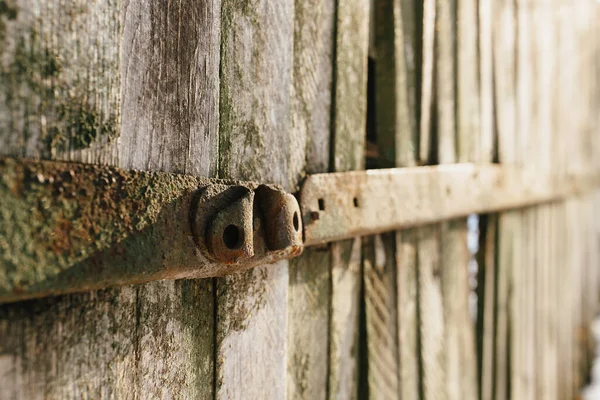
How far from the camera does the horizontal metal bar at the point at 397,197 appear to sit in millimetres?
799

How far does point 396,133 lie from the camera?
107 centimetres

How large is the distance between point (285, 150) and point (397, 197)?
1.06 ft

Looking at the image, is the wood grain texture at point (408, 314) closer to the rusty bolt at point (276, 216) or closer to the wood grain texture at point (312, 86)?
the wood grain texture at point (312, 86)

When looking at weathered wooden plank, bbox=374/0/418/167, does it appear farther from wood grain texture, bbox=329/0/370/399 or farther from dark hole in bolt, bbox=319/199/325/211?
dark hole in bolt, bbox=319/199/325/211

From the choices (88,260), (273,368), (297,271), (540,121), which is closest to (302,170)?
(297,271)

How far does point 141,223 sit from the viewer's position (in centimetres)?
49

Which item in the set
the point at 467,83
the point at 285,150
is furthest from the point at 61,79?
the point at 467,83

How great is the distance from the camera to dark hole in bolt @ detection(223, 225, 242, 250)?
564mm

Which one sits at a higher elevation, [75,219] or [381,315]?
[75,219]

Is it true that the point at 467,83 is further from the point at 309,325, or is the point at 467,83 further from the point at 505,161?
the point at 309,325

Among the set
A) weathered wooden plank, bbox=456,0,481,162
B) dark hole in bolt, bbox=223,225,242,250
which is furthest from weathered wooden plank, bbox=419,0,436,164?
dark hole in bolt, bbox=223,225,242,250

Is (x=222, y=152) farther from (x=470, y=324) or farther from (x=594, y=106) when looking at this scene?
(x=594, y=106)

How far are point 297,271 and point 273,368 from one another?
16 cm

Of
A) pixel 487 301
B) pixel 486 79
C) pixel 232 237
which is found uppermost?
pixel 486 79
